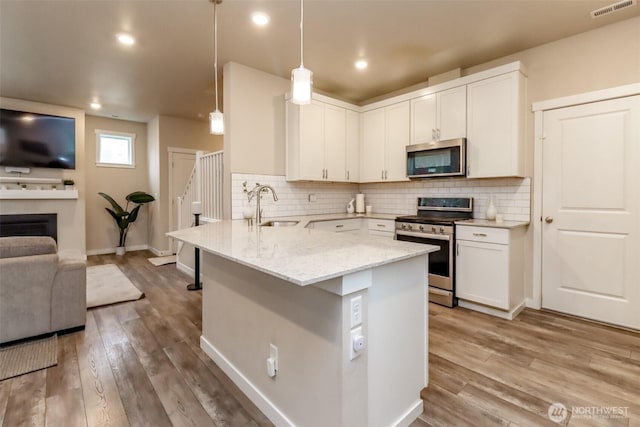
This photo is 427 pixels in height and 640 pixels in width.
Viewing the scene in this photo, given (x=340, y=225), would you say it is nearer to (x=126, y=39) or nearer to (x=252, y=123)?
(x=252, y=123)

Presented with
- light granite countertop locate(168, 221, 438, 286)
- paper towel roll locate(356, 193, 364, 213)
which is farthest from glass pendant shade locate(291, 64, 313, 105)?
paper towel roll locate(356, 193, 364, 213)

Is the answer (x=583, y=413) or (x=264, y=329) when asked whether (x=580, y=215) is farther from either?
(x=264, y=329)

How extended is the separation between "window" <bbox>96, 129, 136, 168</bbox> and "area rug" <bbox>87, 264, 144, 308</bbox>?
2.44 meters

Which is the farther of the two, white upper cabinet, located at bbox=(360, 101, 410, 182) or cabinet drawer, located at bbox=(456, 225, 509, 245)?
white upper cabinet, located at bbox=(360, 101, 410, 182)

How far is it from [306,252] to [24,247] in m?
2.71

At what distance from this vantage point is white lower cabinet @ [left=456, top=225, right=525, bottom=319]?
2.97 meters

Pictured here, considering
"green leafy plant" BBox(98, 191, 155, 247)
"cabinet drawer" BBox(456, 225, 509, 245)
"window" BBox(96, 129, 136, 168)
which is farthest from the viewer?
"window" BBox(96, 129, 136, 168)

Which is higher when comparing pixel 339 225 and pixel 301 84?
pixel 301 84

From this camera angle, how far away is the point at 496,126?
127 inches

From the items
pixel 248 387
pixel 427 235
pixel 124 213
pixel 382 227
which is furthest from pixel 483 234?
pixel 124 213

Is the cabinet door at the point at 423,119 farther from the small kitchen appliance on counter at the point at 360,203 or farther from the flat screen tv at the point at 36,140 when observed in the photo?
the flat screen tv at the point at 36,140

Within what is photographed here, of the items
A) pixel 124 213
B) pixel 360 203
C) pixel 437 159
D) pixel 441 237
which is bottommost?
pixel 441 237

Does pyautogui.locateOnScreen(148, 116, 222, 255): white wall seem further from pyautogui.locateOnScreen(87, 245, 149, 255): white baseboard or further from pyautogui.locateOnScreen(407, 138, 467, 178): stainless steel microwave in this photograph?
pyautogui.locateOnScreen(407, 138, 467, 178): stainless steel microwave

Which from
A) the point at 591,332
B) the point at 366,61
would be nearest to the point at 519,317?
the point at 591,332
